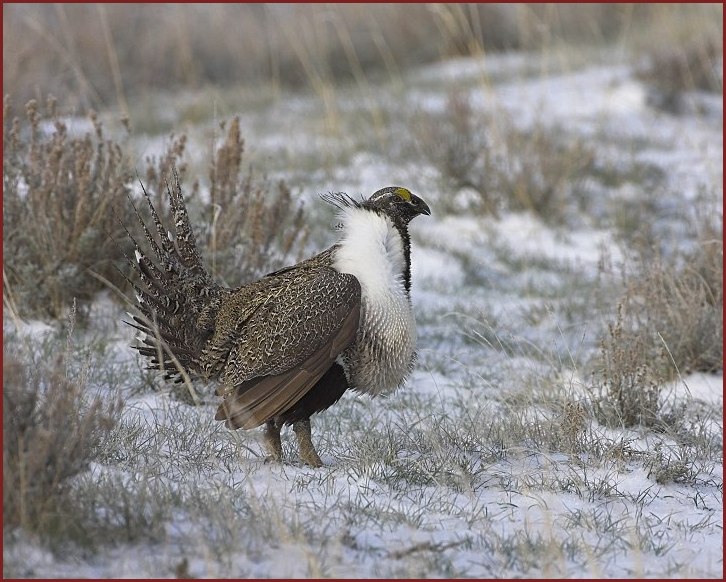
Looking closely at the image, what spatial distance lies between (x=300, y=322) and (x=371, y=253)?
0.31 m

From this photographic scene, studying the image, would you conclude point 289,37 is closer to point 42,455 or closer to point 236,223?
point 236,223

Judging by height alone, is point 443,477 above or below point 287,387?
below

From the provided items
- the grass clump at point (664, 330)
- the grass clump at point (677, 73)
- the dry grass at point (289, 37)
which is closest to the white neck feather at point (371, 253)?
the grass clump at point (664, 330)

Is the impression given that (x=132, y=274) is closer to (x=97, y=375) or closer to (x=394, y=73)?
(x=97, y=375)

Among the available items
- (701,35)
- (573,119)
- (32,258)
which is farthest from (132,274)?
(701,35)

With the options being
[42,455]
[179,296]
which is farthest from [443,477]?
[42,455]

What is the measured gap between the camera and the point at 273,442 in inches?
134

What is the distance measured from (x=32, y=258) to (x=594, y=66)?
6771mm

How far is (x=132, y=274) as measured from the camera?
4.70 m

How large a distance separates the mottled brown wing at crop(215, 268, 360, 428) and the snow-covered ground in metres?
0.14

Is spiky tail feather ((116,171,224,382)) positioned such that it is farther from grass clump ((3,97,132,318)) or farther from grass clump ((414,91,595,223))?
grass clump ((414,91,595,223))

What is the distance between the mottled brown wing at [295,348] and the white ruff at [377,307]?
0.05 metres

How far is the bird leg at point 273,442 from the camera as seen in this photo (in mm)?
3377

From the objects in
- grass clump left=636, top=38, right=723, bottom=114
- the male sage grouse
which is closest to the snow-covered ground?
the male sage grouse
